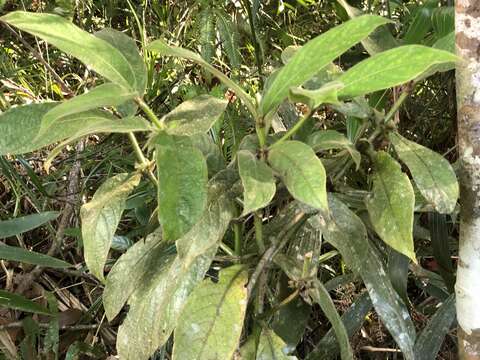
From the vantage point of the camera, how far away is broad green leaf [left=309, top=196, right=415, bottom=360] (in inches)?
22.8

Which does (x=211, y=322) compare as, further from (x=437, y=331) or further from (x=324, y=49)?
(x=437, y=331)

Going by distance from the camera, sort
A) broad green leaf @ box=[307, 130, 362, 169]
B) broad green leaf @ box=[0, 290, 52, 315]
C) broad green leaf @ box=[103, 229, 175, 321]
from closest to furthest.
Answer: broad green leaf @ box=[307, 130, 362, 169] < broad green leaf @ box=[103, 229, 175, 321] < broad green leaf @ box=[0, 290, 52, 315]

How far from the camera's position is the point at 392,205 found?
0.52 m

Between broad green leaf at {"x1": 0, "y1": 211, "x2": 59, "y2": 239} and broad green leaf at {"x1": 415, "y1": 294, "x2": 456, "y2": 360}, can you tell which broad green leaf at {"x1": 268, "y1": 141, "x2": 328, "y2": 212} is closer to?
broad green leaf at {"x1": 415, "y1": 294, "x2": 456, "y2": 360}

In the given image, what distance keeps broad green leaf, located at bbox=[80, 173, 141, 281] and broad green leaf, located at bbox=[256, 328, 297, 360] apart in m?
0.16

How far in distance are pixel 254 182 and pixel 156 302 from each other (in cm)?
20

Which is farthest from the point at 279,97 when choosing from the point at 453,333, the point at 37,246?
the point at 37,246

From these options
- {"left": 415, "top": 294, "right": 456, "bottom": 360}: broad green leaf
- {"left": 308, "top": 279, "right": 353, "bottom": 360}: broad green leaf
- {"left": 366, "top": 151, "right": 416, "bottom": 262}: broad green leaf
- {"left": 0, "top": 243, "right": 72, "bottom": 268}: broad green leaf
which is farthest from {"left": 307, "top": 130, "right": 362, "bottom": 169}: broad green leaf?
{"left": 0, "top": 243, "right": 72, "bottom": 268}: broad green leaf

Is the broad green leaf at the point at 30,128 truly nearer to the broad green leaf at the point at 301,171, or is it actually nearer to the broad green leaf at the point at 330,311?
the broad green leaf at the point at 301,171

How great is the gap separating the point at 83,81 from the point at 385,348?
2.87ft

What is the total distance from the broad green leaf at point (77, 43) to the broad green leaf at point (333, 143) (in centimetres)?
17

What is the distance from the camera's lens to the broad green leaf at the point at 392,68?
0.39 m

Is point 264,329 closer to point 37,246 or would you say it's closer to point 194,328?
point 194,328

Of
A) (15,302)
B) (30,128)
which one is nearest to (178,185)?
(30,128)
